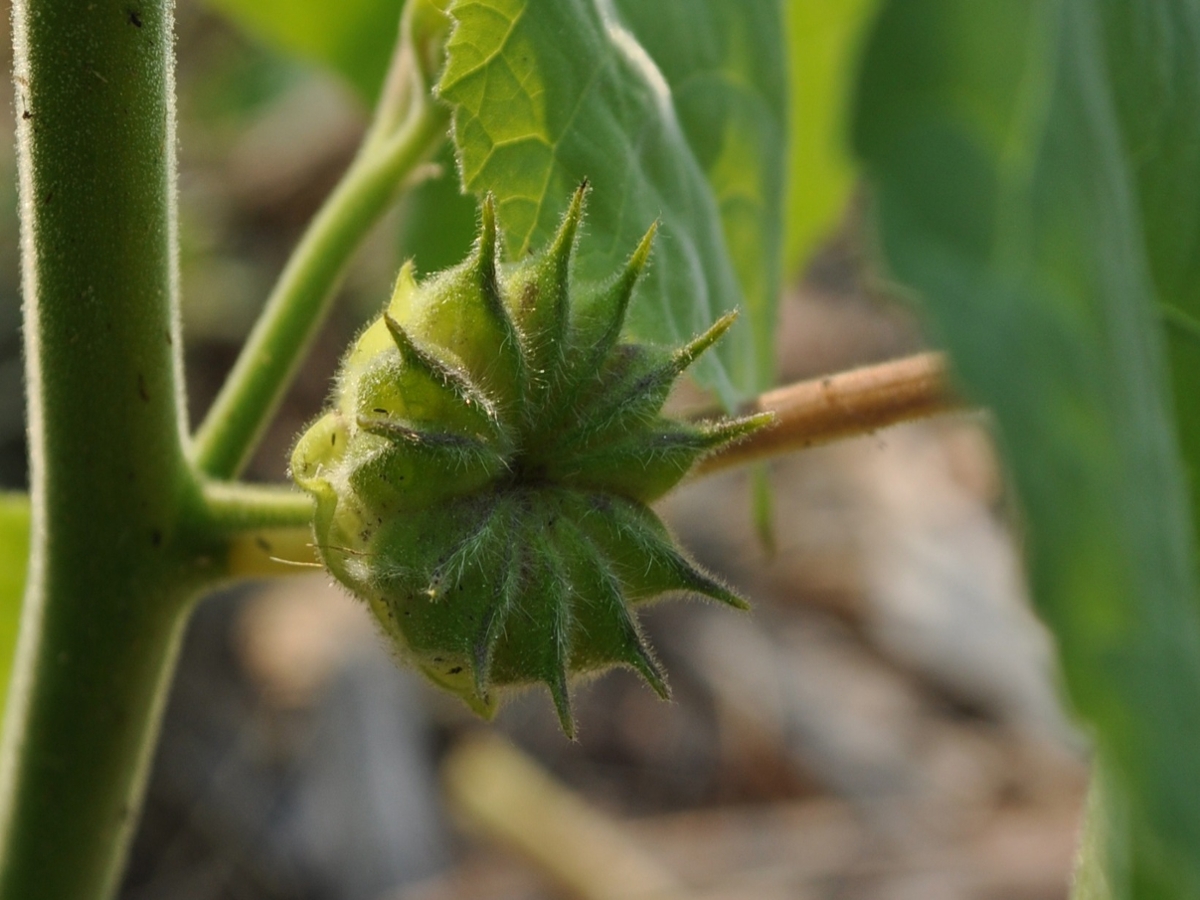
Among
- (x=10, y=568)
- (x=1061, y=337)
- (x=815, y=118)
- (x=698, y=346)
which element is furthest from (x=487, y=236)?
(x=815, y=118)

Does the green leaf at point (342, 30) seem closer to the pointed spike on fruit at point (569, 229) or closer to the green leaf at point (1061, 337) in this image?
the pointed spike on fruit at point (569, 229)

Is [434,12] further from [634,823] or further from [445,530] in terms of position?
[634,823]

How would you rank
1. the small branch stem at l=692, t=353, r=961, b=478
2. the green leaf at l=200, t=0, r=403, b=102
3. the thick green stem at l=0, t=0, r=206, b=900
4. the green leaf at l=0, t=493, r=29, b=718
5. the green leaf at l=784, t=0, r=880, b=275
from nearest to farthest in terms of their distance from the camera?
1. the thick green stem at l=0, t=0, r=206, b=900
2. the small branch stem at l=692, t=353, r=961, b=478
3. the green leaf at l=0, t=493, r=29, b=718
4. the green leaf at l=784, t=0, r=880, b=275
5. the green leaf at l=200, t=0, r=403, b=102

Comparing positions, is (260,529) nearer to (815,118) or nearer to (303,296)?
(303,296)

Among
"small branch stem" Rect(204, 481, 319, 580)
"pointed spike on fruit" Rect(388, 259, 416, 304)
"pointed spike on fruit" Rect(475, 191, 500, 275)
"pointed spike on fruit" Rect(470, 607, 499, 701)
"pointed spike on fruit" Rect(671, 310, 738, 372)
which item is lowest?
"pointed spike on fruit" Rect(470, 607, 499, 701)

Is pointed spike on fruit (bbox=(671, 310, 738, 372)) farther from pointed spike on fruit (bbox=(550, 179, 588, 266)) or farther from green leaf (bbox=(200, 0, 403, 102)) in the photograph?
green leaf (bbox=(200, 0, 403, 102))

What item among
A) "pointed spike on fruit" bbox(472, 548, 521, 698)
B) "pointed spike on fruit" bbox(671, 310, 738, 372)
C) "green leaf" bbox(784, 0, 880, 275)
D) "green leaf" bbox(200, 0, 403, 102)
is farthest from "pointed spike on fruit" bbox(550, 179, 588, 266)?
"green leaf" bbox(200, 0, 403, 102)
